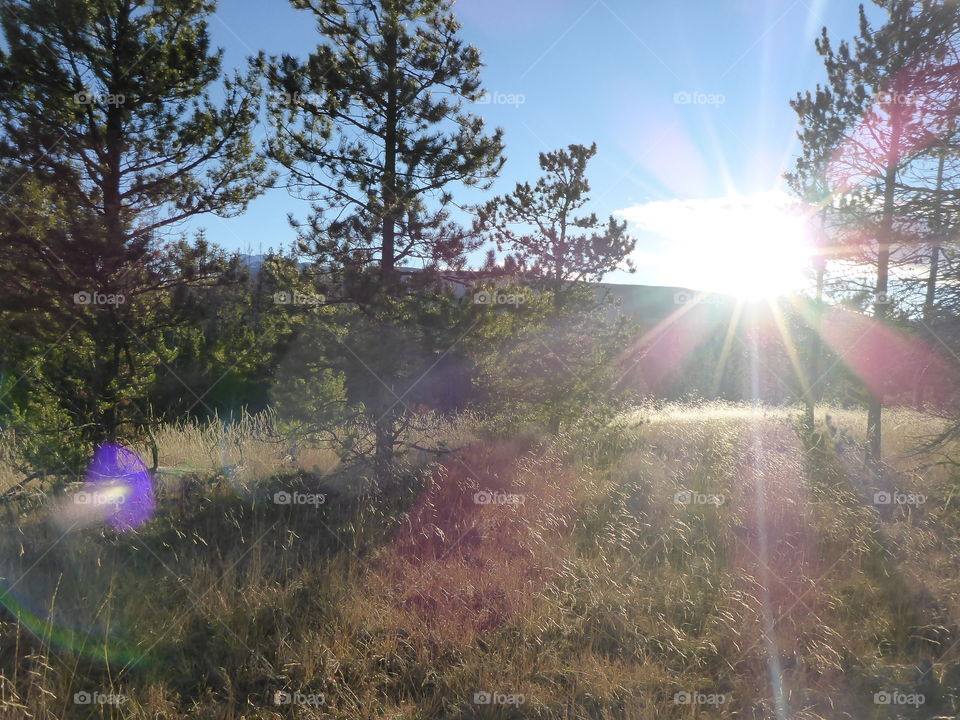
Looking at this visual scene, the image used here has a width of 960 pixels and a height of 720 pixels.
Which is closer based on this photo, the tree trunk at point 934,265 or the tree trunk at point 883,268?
the tree trunk at point 934,265

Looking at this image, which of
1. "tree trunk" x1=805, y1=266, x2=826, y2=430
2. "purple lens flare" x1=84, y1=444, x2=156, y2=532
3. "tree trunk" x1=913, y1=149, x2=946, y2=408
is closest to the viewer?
"purple lens flare" x1=84, y1=444, x2=156, y2=532

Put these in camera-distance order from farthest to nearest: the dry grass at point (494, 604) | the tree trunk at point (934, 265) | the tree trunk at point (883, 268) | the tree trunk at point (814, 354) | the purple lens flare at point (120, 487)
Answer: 1. the tree trunk at point (814, 354)
2. the tree trunk at point (883, 268)
3. the tree trunk at point (934, 265)
4. the purple lens flare at point (120, 487)
5. the dry grass at point (494, 604)

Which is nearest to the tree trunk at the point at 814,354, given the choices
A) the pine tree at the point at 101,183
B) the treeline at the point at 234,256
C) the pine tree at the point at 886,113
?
the pine tree at the point at 886,113

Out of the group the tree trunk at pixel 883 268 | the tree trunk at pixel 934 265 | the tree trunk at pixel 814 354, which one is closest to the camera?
the tree trunk at pixel 934 265

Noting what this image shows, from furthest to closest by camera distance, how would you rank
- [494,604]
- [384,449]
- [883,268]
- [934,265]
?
[883,268] < [934,265] < [384,449] < [494,604]

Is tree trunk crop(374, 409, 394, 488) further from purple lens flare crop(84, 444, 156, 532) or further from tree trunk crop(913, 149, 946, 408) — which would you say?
tree trunk crop(913, 149, 946, 408)

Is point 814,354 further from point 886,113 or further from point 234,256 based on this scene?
point 234,256

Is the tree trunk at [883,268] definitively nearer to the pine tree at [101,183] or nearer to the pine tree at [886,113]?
the pine tree at [886,113]

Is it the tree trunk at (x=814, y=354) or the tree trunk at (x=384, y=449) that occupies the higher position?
the tree trunk at (x=814, y=354)

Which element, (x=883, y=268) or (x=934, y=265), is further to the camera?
(x=883, y=268)

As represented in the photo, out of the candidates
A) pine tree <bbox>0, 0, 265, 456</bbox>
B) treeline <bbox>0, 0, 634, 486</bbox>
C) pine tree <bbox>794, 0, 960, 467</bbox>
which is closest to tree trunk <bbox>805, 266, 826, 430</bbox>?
Answer: pine tree <bbox>794, 0, 960, 467</bbox>

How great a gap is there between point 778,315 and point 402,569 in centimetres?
1385

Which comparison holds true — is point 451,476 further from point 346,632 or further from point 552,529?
point 346,632

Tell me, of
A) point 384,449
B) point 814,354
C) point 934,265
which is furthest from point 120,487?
point 814,354
